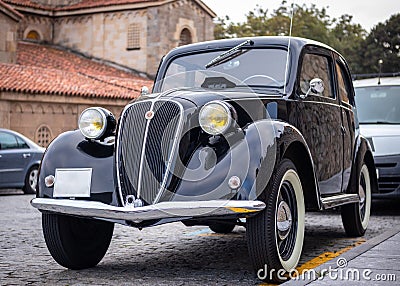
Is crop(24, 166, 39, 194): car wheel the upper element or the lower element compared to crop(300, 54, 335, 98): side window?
lower

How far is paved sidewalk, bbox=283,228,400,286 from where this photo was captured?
5.41 meters

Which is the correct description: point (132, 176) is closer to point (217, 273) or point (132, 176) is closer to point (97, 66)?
point (217, 273)

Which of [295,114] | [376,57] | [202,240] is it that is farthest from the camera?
[376,57]

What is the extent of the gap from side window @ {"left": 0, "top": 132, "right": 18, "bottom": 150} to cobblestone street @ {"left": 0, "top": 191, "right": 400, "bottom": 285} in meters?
7.71

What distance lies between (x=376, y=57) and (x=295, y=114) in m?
54.3

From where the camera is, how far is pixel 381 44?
200ft

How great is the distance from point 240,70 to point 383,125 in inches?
219

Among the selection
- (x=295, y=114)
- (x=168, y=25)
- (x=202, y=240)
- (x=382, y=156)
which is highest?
(x=168, y=25)

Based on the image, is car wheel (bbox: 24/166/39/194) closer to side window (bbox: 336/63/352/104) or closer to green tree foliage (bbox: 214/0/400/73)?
side window (bbox: 336/63/352/104)

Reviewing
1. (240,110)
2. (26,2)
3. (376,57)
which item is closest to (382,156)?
(240,110)

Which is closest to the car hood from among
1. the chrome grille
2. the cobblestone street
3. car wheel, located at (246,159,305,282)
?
the cobblestone street

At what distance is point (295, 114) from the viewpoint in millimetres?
7000

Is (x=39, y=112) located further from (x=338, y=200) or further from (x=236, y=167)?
(x=236, y=167)

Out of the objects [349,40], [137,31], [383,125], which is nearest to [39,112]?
[137,31]
